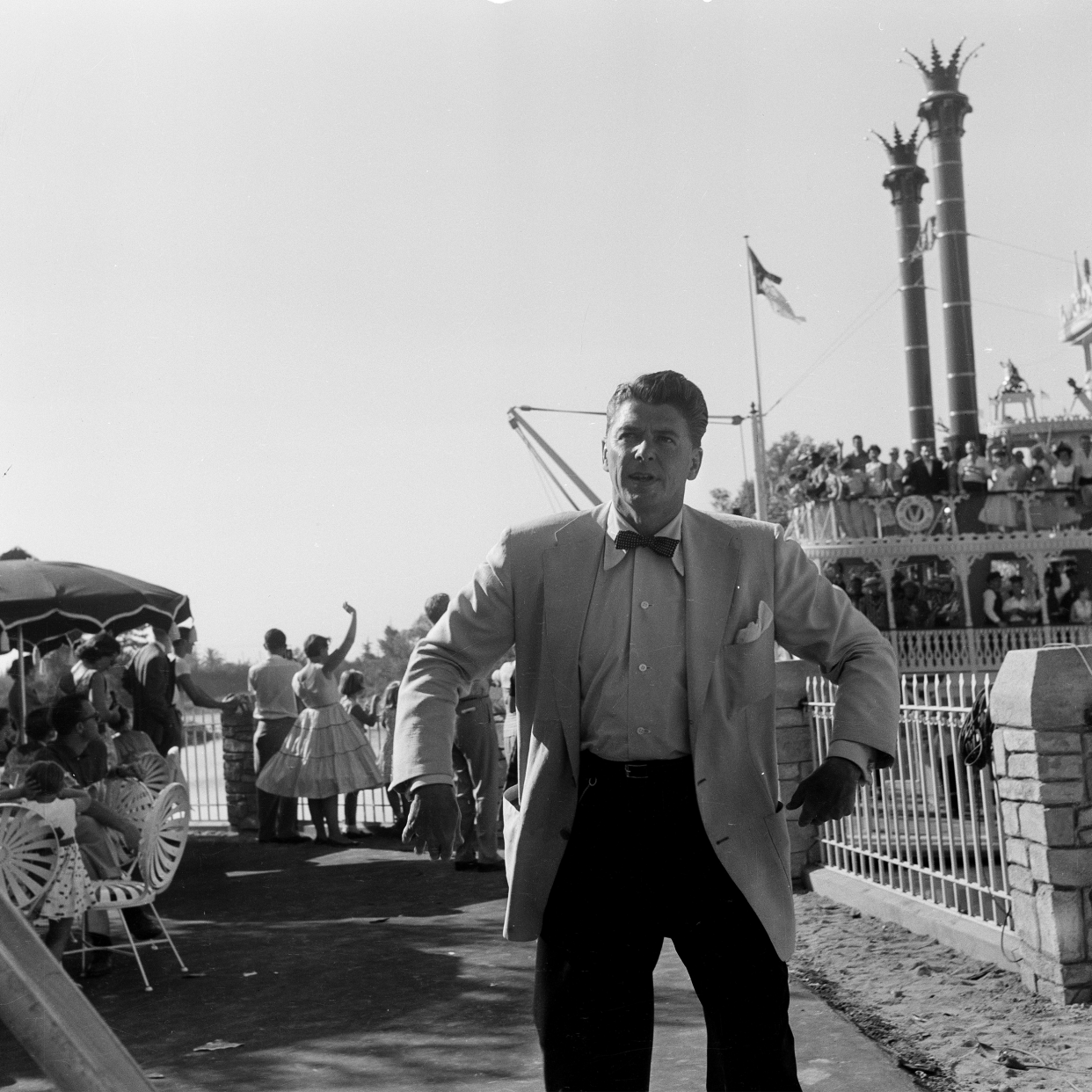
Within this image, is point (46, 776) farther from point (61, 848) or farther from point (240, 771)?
point (240, 771)

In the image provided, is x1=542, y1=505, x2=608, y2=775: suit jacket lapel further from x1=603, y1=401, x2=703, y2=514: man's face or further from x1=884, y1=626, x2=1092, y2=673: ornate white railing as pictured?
x1=884, y1=626, x2=1092, y2=673: ornate white railing

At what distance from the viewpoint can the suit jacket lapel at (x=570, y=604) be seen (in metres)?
2.95

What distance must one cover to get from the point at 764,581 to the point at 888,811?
5828 mm

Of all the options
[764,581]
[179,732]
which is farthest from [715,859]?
[179,732]

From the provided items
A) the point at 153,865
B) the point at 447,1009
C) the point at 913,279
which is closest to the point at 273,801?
the point at 153,865

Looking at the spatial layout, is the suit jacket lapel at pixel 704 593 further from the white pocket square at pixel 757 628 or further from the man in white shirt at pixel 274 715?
the man in white shirt at pixel 274 715

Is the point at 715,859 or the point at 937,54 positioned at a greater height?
the point at 937,54

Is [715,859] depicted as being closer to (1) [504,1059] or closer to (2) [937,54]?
(1) [504,1059]

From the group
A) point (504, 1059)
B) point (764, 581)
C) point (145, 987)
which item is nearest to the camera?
point (764, 581)

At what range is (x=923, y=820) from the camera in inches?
325

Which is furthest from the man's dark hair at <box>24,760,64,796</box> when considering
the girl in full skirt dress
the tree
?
the tree

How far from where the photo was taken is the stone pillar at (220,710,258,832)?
537 inches

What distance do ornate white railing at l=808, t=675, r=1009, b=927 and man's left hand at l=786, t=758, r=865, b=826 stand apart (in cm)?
363

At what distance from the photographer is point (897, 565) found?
1314 inches
